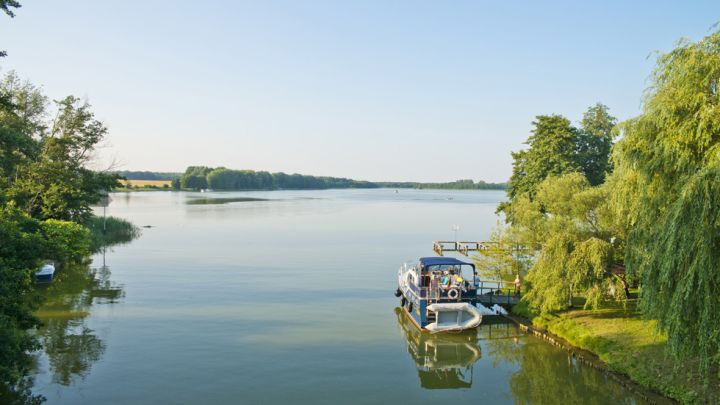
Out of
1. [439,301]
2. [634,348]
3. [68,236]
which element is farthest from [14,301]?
[68,236]

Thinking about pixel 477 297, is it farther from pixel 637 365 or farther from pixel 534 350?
pixel 637 365

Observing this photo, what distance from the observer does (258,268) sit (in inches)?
1810

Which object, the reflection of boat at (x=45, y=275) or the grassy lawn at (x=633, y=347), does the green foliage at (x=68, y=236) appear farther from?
the grassy lawn at (x=633, y=347)

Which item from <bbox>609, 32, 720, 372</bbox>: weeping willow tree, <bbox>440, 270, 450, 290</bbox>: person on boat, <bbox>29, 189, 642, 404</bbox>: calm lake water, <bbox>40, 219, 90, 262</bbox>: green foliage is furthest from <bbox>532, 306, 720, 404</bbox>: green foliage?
<bbox>40, 219, 90, 262</bbox>: green foliage

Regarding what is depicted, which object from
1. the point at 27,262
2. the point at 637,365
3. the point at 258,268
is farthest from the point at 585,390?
the point at 258,268

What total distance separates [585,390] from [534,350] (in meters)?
4.83

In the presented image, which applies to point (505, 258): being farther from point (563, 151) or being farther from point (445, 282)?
point (563, 151)

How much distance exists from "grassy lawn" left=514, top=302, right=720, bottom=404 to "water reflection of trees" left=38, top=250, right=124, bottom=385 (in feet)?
69.4

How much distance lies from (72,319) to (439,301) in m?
19.7

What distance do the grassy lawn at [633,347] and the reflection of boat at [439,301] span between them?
3779mm

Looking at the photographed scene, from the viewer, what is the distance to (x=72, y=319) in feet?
91.4

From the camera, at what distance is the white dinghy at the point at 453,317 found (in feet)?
88.6

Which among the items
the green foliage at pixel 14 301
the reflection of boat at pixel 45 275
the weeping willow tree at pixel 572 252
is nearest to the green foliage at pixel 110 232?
the reflection of boat at pixel 45 275

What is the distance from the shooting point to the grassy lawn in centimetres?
1733
